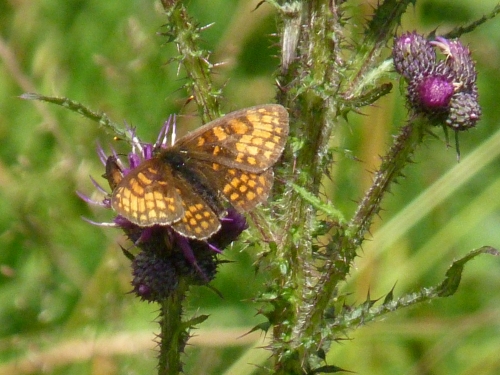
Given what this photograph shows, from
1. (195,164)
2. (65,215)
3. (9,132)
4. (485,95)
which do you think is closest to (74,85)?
(9,132)

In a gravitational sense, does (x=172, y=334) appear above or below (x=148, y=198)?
below

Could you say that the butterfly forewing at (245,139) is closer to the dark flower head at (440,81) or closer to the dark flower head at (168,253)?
the dark flower head at (168,253)

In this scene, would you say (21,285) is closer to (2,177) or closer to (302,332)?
(2,177)

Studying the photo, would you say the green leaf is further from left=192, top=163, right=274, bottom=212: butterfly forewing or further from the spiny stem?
the spiny stem

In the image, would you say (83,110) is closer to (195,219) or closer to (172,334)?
(195,219)

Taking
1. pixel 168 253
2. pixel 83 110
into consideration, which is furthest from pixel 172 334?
pixel 83 110

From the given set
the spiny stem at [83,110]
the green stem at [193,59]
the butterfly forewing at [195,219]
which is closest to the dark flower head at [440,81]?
the green stem at [193,59]

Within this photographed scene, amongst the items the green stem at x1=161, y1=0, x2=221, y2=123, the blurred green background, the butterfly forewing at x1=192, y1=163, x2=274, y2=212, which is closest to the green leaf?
the butterfly forewing at x1=192, y1=163, x2=274, y2=212

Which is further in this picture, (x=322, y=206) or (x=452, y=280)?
(x=452, y=280)
